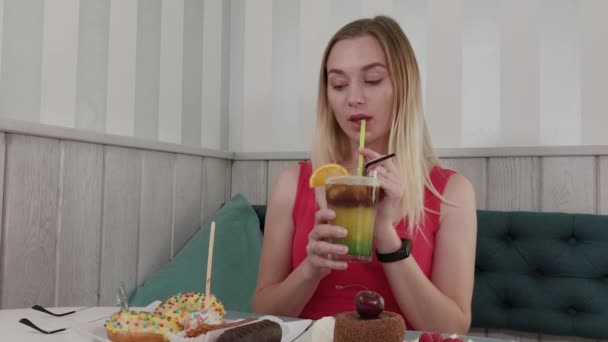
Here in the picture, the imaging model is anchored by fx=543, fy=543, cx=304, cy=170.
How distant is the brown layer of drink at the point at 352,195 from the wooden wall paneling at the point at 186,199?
140 centimetres

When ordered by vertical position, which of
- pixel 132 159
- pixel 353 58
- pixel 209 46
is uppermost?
pixel 209 46

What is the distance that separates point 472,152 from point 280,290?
1.18 m

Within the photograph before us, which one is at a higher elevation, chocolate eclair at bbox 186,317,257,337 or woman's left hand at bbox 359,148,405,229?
woman's left hand at bbox 359,148,405,229

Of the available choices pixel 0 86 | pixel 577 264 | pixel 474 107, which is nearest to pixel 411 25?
pixel 474 107

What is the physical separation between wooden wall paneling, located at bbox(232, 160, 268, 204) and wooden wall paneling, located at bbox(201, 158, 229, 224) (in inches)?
2.4

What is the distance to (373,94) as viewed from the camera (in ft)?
5.63

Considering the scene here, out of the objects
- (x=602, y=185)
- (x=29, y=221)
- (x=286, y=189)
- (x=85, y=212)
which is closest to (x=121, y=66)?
(x=85, y=212)

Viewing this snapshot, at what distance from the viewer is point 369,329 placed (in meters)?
0.92

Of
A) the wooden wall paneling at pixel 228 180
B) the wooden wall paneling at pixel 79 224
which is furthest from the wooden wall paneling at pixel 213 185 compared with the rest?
the wooden wall paneling at pixel 79 224

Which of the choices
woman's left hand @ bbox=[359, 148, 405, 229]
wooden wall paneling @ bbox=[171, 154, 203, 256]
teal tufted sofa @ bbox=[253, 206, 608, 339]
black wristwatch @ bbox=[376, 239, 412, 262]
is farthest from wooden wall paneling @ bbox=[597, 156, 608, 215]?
wooden wall paneling @ bbox=[171, 154, 203, 256]

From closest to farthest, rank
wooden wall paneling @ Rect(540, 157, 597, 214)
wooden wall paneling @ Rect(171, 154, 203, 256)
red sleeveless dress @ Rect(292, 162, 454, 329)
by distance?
red sleeveless dress @ Rect(292, 162, 454, 329) → wooden wall paneling @ Rect(540, 157, 597, 214) → wooden wall paneling @ Rect(171, 154, 203, 256)

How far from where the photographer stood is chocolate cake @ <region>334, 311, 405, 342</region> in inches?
36.3

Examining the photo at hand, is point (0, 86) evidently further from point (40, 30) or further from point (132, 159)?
point (132, 159)

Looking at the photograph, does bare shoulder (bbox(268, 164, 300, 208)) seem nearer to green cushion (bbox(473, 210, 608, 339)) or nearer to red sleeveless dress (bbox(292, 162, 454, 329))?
red sleeveless dress (bbox(292, 162, 454, 329))
